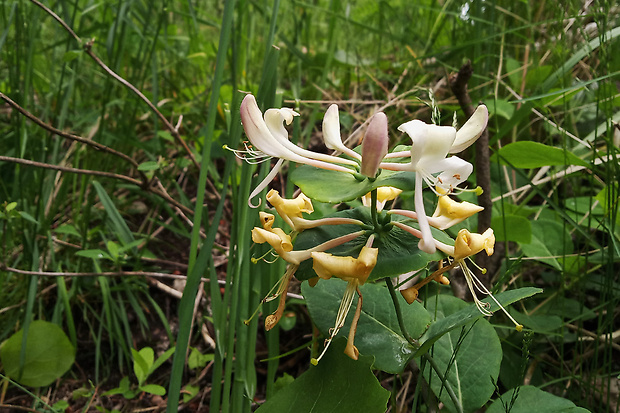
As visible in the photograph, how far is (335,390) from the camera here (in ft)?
2.26

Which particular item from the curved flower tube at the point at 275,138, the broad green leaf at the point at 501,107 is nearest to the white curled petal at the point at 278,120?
the curved flower tube at the point at 275,138

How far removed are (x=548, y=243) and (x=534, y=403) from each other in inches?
19.9

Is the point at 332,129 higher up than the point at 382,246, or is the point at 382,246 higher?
the point at 332,129

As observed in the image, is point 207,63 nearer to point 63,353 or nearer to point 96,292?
point 96,292

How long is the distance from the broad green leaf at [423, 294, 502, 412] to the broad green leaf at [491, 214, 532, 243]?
1.00ft

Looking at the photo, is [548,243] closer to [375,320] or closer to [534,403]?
[534,403]

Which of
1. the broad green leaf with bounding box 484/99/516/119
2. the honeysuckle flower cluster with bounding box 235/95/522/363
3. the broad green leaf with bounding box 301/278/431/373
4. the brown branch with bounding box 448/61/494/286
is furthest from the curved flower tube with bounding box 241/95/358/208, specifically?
the broad green leaf with bounding box 484/99/516/119

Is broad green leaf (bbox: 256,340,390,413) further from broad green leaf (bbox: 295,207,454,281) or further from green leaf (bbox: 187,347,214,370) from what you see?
green leaf (bbox: 187,347,214,370)

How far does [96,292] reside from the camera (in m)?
1.36

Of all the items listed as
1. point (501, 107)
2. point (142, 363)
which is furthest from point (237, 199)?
point (501, 107)

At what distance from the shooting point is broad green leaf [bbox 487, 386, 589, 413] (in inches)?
27.0

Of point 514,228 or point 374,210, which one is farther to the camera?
point 514,228

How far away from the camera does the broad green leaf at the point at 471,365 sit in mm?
725

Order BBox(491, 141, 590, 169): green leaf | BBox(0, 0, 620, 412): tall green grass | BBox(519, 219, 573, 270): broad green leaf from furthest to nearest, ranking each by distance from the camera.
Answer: BBox(519, 219, 573, 270): broad green leaf < BBox(491, 141, 590, 169): green leaf < BBox(0, 0, 620, 412): tall green grass
